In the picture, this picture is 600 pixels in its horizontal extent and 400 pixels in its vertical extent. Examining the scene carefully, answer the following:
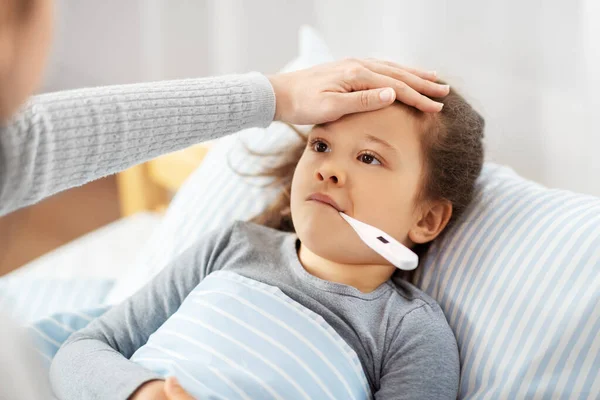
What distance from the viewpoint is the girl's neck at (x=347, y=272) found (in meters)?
0.99

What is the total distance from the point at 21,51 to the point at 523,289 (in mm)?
Result: 660

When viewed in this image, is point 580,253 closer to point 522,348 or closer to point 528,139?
point 522,348

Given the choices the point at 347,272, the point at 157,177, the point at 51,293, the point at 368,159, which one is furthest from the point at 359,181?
the point at 157,177

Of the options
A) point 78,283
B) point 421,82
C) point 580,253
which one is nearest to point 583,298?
point 580,253

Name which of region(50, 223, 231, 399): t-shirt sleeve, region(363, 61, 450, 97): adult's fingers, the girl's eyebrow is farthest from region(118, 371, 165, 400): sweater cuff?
region(363, 61, 450, 97): adult's fingers

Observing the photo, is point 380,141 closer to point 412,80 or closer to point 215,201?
point 412,80

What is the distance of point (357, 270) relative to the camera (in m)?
0.99

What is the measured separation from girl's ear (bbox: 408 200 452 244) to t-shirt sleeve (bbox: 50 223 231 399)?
287 millimetres

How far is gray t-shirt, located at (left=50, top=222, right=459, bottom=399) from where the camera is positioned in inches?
34.0

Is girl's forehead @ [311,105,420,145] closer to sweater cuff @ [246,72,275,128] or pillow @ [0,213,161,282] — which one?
sweater cuff @ [246,72,275,128]

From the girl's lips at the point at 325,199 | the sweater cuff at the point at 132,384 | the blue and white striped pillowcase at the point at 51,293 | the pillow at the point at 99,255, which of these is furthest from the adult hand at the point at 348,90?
the pillow at the point at 99,255

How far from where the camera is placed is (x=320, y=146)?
1.00 meters

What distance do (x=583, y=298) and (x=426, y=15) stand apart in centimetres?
73

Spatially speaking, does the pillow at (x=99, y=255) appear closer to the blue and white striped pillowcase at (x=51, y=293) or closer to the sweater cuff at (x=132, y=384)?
the blue and white striped pillowcase at (x=51, y=293)
